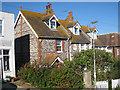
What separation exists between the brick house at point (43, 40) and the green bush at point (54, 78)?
156 inches

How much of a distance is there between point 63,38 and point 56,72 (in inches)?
334

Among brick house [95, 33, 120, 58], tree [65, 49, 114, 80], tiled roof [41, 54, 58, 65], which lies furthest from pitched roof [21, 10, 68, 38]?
brick house [95, 33, 120, 58]

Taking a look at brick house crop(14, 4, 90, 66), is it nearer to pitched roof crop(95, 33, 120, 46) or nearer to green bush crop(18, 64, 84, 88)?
green bush crop(18, 64, 84, 88)

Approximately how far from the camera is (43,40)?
1861cm

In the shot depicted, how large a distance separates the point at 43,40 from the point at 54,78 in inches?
283

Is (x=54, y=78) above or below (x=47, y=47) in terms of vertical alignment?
below

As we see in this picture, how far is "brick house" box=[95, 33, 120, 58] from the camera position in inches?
1115

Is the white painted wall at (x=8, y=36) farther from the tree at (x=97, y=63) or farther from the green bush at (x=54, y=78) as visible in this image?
the tree at (x=97, y=63)

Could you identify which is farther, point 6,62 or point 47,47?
point 47,47

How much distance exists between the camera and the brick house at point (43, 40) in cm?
1841

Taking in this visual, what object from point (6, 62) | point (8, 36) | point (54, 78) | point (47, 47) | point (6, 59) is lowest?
point (54, 78)

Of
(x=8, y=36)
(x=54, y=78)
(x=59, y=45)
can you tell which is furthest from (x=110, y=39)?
(x=8, y=36)

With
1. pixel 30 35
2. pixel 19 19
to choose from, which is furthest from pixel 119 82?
pixel 19 19

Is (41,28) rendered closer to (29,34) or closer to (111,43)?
(29,34)
